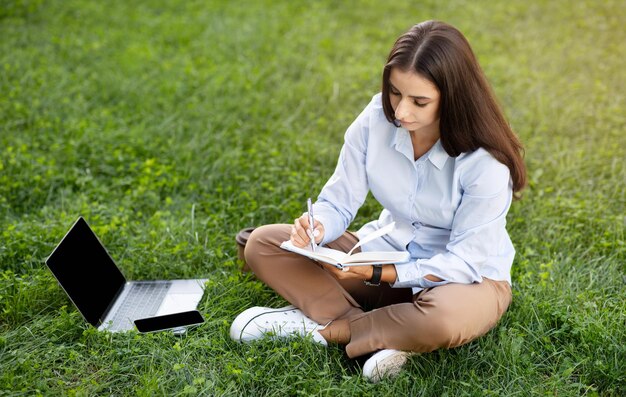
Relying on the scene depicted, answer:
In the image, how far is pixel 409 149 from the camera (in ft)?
11.1

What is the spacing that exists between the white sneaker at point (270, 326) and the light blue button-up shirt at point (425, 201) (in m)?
0.44

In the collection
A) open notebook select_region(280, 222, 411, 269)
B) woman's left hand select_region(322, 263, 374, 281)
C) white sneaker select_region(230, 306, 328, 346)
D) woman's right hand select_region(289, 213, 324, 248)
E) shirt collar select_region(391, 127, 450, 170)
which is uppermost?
shirt collar select_region(391, 127, 450, 170)

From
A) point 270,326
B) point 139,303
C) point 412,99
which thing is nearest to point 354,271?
point 270,326

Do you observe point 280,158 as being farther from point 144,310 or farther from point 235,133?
point 144,310

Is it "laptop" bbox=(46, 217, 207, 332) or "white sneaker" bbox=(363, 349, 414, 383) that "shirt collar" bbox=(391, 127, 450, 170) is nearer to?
"white sneaker" bbox=(363, 349, 414, 383)

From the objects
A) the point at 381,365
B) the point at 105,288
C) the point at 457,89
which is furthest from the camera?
the point at 105,288

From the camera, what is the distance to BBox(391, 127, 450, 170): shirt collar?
330cm

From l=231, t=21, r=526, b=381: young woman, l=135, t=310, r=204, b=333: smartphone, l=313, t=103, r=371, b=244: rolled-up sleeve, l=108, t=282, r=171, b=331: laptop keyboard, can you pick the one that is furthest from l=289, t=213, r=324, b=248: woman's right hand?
l=108, t=282, r=171, b=331: laptop keyboard

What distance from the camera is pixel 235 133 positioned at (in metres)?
5.62

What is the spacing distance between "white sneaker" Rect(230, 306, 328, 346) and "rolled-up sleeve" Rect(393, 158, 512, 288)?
0.51 metres

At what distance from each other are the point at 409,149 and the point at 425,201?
0.88 ft

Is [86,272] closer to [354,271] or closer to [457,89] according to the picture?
[354,271]

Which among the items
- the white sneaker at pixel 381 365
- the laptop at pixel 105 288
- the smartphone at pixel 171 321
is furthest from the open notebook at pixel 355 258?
the laptop at pixel 105 288

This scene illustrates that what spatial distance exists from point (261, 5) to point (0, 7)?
2.96 metres
